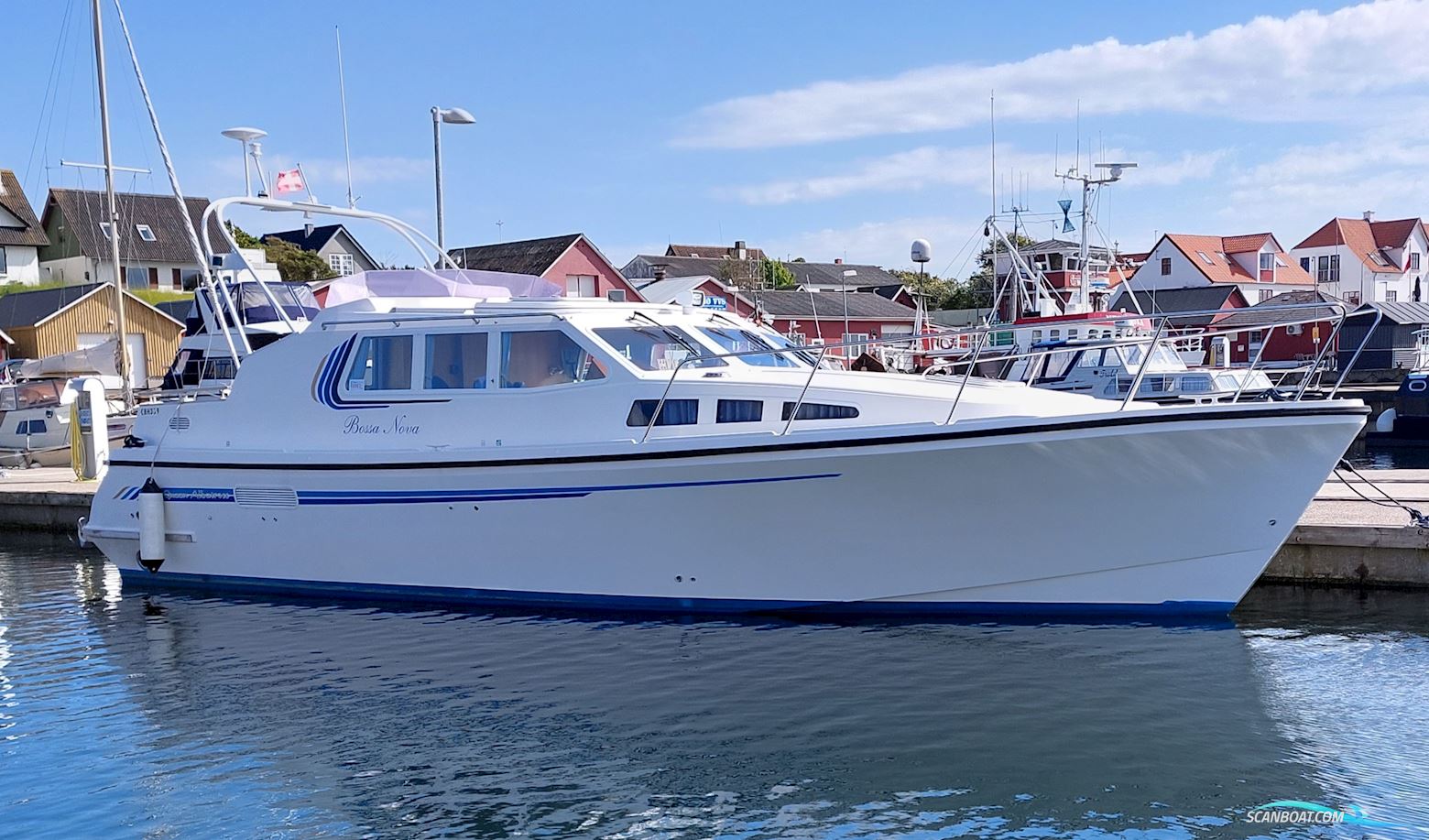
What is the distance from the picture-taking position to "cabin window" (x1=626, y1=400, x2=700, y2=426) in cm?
930

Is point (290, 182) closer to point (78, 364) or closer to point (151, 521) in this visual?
point (151, 521)

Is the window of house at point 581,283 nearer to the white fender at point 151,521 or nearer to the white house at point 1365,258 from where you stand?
the white fender at point 151,521

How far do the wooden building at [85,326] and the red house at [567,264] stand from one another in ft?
30.9

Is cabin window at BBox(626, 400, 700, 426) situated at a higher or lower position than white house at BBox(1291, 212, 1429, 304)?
lower

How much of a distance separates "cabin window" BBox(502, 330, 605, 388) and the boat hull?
85cm

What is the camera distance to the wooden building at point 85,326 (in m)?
35.2

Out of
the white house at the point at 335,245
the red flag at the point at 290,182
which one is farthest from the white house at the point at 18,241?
the red flag at the point at 290,182

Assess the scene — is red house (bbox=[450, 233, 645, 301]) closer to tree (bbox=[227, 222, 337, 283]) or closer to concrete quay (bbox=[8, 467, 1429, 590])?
tree (bbox=[227, 222, 337, 283])

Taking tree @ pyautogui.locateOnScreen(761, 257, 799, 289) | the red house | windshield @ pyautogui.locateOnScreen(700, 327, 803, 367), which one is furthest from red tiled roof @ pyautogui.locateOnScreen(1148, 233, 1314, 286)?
windshield @ pyautogui.locateOnScreen(700, 327, 803, 367)

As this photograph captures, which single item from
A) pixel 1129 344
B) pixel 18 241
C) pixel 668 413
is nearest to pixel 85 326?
pixel 18 241

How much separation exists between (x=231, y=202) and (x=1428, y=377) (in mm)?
24264

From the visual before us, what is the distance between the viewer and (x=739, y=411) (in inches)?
364

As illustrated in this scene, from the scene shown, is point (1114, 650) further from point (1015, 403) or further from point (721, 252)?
point (721, 252)

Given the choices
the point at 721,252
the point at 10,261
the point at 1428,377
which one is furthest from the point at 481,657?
the point at 721,252
